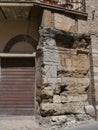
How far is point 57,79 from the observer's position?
892 cm

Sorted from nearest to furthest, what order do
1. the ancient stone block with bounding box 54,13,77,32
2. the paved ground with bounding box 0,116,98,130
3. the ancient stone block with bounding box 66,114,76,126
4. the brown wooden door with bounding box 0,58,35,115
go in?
the paved ground with bounding box 0,116,98,130 < the ancient stone block with bounding box 66,114,76,126 < the ancient stone block with bounding box 54,13,77,32 < the brown wooden door with bounding box 0,58,35,115

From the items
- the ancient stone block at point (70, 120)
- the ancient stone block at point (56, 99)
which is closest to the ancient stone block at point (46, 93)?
the ancient stone block at point (56, 99)

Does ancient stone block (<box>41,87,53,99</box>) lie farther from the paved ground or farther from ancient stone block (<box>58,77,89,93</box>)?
the paved ground

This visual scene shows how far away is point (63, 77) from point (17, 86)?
1.74 metres

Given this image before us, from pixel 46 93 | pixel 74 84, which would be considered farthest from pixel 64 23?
pixel 46 93

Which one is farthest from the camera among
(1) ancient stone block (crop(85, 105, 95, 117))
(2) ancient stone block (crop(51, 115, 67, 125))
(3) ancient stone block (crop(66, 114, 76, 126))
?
(1) ancient stone block (crop(85, 105, 95, 117))

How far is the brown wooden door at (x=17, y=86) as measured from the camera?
9.38 m

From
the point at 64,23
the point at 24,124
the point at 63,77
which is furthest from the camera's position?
the point at 64,23

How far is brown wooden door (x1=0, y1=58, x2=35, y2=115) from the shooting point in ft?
30.8

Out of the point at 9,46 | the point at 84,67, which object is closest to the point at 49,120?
the point at 84,67

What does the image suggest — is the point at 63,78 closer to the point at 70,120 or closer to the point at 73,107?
the point at 73,107

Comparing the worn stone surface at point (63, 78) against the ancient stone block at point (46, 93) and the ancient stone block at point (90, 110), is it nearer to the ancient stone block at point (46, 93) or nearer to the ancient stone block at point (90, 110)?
the ancient stone block at point (46, 93)

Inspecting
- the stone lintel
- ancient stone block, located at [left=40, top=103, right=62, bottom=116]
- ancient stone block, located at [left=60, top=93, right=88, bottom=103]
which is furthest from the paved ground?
the stone lintel

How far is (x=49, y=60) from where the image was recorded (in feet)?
28.9
